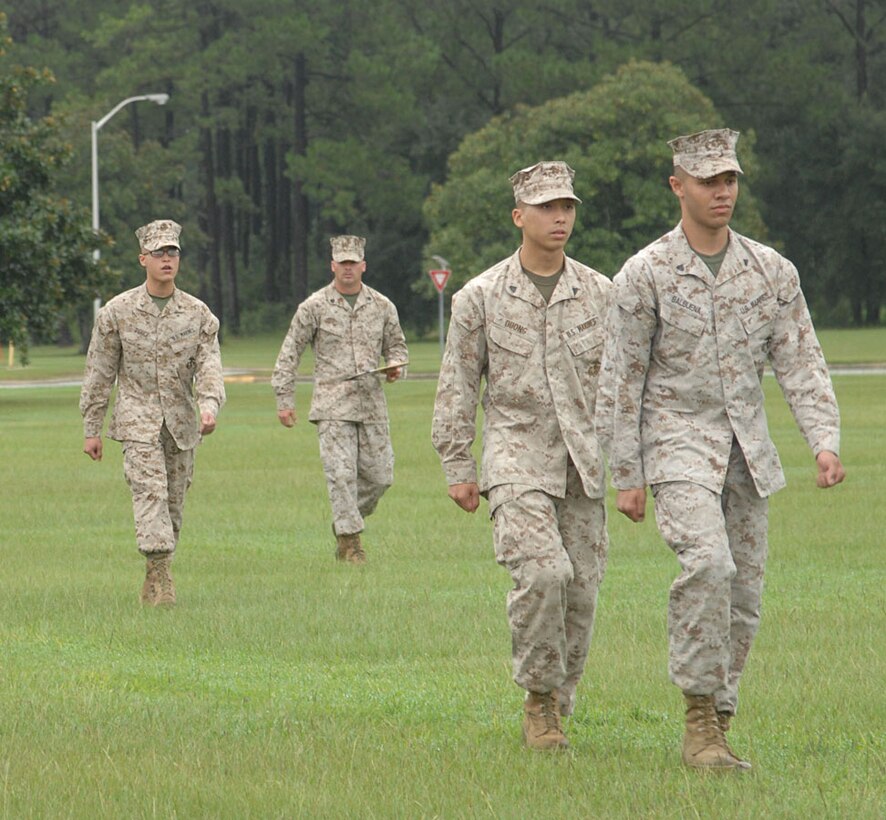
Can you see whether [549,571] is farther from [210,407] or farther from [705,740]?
[210,407]

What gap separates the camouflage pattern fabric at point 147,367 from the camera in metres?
12.1

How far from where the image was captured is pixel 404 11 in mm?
98625

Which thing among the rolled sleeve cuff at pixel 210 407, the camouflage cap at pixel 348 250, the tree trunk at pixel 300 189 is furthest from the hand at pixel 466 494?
the tree trunk at pixel 300 189

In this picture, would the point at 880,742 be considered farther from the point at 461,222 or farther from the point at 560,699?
the point at 461,222

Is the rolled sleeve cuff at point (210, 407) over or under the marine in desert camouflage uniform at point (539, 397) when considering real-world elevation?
under

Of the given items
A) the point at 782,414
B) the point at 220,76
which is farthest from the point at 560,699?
the point at 220,76

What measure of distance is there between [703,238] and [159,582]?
5.86 m

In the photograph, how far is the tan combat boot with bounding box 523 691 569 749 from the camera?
24.5 ft

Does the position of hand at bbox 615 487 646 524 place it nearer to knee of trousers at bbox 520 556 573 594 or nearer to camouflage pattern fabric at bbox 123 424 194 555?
knee of trousers at bbox 520 556 573 594

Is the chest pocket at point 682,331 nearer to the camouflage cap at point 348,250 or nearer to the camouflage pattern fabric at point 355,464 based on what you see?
the camouflage pattern fabric at point 355,464

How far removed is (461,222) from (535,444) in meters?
69.3

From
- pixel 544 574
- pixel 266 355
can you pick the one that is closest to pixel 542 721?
pixel 544 574

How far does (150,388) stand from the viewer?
12180 millimetres

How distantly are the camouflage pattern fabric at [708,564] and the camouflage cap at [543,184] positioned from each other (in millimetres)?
1283
